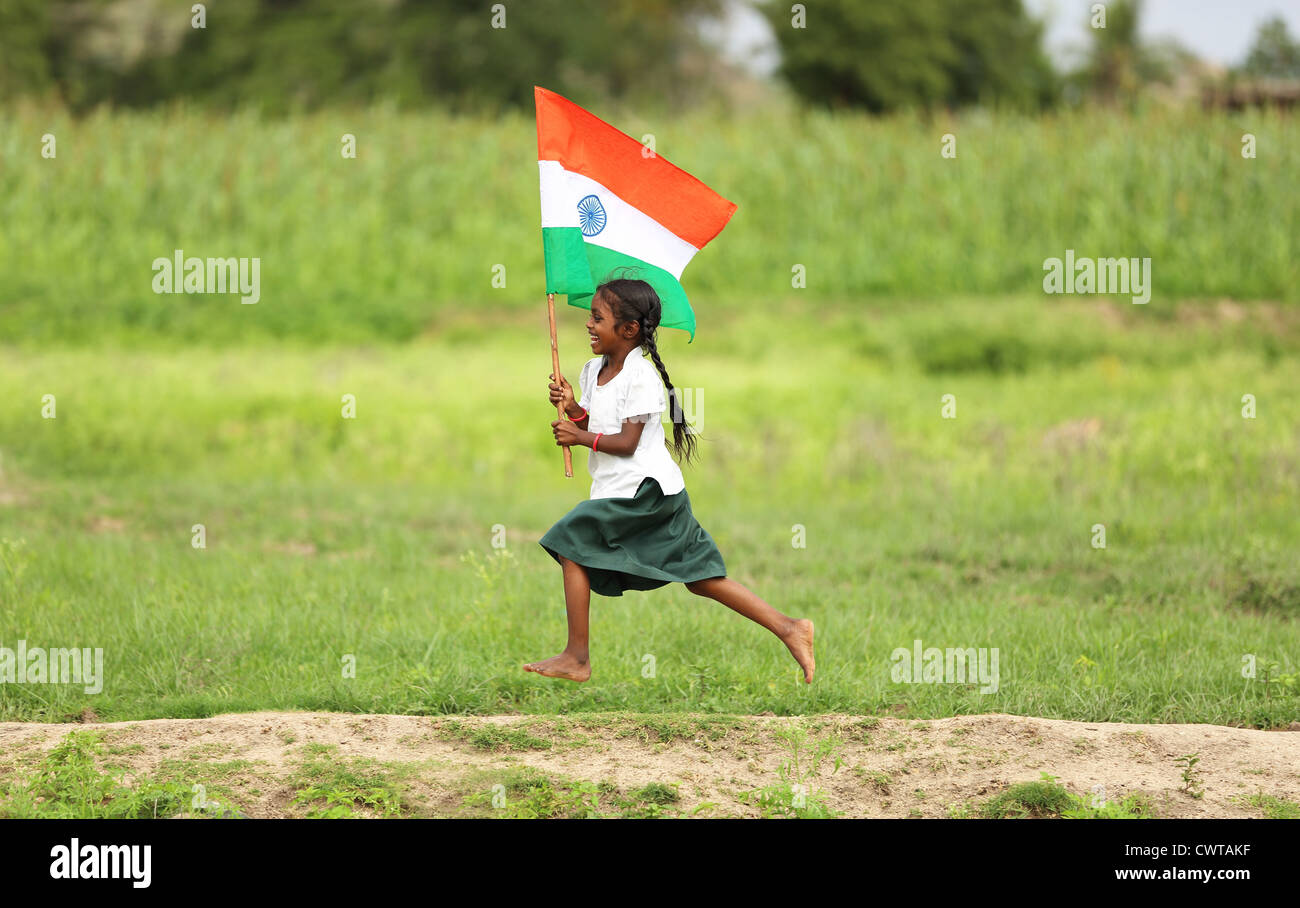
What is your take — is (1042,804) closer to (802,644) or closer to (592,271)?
(802,644)

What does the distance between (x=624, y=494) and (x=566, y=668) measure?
80cm

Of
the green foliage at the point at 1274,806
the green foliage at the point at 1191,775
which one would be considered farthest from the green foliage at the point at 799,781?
the green foliage at the point at 1274,806

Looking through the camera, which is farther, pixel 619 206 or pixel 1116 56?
pixel 1116 56

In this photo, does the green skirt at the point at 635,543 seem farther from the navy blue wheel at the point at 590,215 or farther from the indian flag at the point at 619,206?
the navy blue wheel at the point at 590,215

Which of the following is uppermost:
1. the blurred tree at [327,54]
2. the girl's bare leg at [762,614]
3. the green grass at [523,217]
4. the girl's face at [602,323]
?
the blurred tree at [327,54]

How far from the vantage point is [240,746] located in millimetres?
5727

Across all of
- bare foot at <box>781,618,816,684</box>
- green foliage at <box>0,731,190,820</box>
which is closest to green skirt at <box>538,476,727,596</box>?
bare foot at <box>781,618,816,684</box>

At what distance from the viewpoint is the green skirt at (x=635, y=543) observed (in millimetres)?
5820

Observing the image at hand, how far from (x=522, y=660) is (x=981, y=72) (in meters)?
35.9

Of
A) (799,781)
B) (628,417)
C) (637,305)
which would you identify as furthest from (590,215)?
(799,781)

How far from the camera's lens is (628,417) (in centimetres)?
579

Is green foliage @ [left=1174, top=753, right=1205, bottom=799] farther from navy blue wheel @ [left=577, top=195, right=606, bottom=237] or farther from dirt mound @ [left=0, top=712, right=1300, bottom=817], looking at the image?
navy blue wheel @ [left=577, top=195, right=606, bottom=237]

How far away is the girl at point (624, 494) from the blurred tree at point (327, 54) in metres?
28.2

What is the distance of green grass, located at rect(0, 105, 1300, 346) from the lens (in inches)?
688
